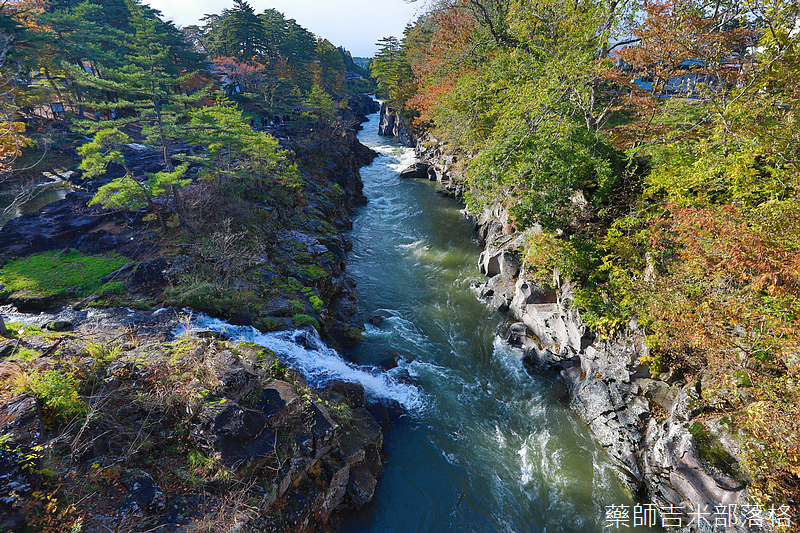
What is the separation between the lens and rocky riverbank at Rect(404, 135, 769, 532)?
789 centimetres

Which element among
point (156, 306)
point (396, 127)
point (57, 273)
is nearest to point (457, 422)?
point (156, 306)

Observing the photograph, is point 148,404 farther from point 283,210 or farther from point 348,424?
point 283,210

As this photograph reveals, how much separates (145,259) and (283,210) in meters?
8.11

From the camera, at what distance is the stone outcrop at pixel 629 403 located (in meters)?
8.02

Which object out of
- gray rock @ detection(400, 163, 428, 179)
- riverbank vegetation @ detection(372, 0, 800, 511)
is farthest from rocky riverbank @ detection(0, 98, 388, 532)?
gray rock @ detection(400, 163, 428, 179)

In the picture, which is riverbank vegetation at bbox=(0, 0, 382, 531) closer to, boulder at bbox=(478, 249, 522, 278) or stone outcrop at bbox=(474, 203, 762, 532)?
stone outcrop at bbox=(474, 203, 762, 532)

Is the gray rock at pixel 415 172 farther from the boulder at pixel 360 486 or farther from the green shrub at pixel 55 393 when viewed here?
the green shrub at pixel 55 393

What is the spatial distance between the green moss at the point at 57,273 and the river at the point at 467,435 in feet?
37.2

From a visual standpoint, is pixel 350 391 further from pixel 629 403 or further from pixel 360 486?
pixel 629 403

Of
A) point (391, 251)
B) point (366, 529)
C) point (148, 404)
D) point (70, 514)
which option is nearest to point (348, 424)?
point (366, 529)

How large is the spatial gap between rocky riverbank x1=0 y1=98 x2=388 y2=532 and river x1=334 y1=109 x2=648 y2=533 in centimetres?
125

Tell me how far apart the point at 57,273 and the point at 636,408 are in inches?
878

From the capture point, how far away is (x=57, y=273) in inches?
543

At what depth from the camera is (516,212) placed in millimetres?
13656
